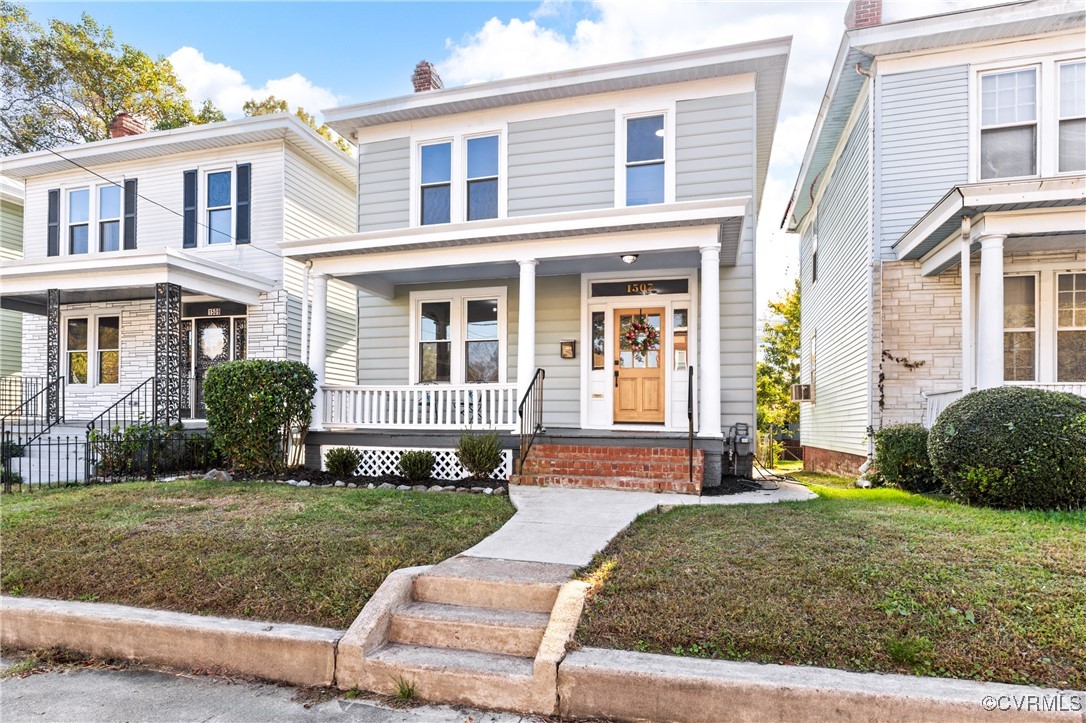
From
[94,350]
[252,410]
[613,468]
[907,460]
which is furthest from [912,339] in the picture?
[94,350]

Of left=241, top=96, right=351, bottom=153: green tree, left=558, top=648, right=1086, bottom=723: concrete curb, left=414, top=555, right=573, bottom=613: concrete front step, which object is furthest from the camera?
left=241, top=96, right=351, bottom=153: green tree

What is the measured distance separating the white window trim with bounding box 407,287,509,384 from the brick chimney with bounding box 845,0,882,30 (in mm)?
7018

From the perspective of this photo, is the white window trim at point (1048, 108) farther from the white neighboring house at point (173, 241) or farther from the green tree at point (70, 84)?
the green tree at point (70, 84)

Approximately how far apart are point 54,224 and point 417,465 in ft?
38.5

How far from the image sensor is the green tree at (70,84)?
1736cm

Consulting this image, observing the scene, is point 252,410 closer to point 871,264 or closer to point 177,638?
point 177,638

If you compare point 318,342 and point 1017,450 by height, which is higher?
point 318,342

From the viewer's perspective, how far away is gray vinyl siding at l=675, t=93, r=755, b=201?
9289mm

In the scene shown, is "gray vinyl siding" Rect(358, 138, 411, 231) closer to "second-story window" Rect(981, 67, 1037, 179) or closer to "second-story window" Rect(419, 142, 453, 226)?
"second-story window" Rect(419, 142, 453, 226)

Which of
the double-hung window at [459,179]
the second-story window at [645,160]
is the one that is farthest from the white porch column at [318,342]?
the second-story window at [645,160]

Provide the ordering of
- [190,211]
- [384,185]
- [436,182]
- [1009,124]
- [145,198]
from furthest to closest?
[145,198] → [190,211] → [384,185] → [436,182] → [1009,124]

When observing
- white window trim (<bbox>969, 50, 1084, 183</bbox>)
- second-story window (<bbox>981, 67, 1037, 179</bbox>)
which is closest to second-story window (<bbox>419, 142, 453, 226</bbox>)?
white window trim (<bbox>969, 50, 1084, 183</bbox>)

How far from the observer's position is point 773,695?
2688 millimetres

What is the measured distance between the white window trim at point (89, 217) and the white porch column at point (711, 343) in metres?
12.6
